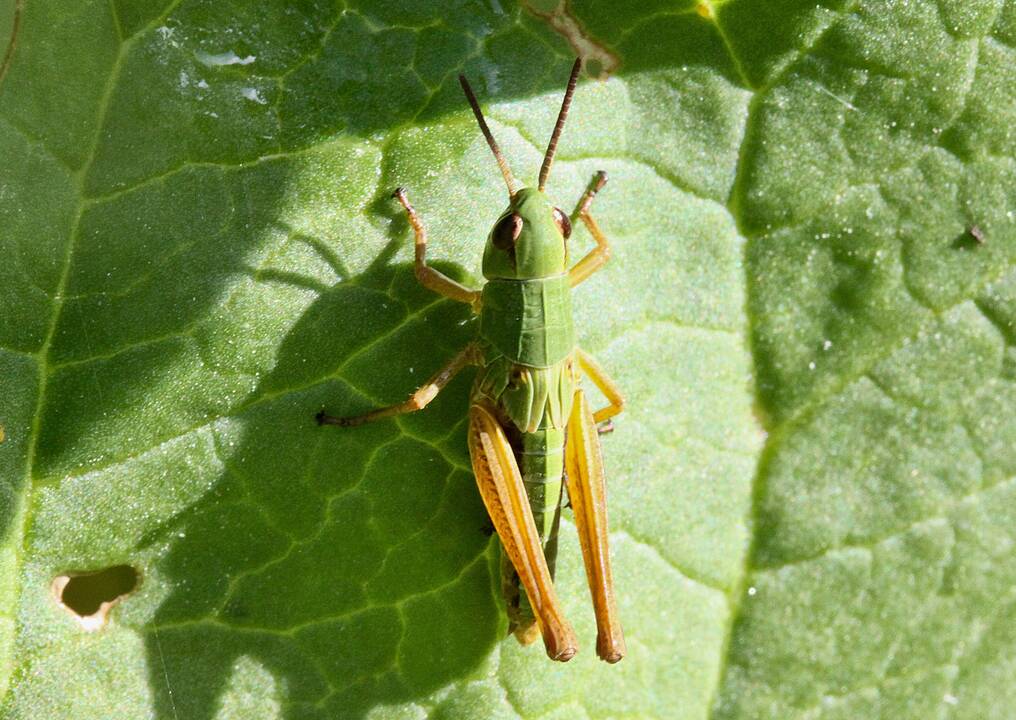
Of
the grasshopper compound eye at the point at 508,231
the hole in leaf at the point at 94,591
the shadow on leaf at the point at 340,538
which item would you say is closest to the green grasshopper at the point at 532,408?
the grasshopper compound eye at the point at 508,231

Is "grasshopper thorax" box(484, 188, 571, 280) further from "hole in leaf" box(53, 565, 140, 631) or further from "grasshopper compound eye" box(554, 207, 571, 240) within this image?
"hole in leaf" box(53, 565, 140, 631)

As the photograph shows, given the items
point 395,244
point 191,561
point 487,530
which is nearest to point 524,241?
point 395,244

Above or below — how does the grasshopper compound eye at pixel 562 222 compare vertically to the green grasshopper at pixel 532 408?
above

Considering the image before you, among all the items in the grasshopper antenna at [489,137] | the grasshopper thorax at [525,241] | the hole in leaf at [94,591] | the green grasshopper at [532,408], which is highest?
the grasshopper antenna at [489,137]

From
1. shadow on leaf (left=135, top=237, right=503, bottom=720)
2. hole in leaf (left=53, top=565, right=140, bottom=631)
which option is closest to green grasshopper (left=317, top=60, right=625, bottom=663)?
shadow on leaf (left=135, top=237, right=503, bottom=720)

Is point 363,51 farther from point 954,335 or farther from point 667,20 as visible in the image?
point 954,335

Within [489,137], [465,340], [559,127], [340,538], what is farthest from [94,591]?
[559,127]

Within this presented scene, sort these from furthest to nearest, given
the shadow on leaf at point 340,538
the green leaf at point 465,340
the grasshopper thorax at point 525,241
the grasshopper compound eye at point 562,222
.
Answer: the grasshopper compound eye at point 562,222 → the grasshopper thorax at point 525,241 → the shadow on leaf at point 340,538 → the green leaf at point 465,340

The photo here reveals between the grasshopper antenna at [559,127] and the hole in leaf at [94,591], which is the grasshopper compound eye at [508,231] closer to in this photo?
the grasshopper antenna at [559,127]
